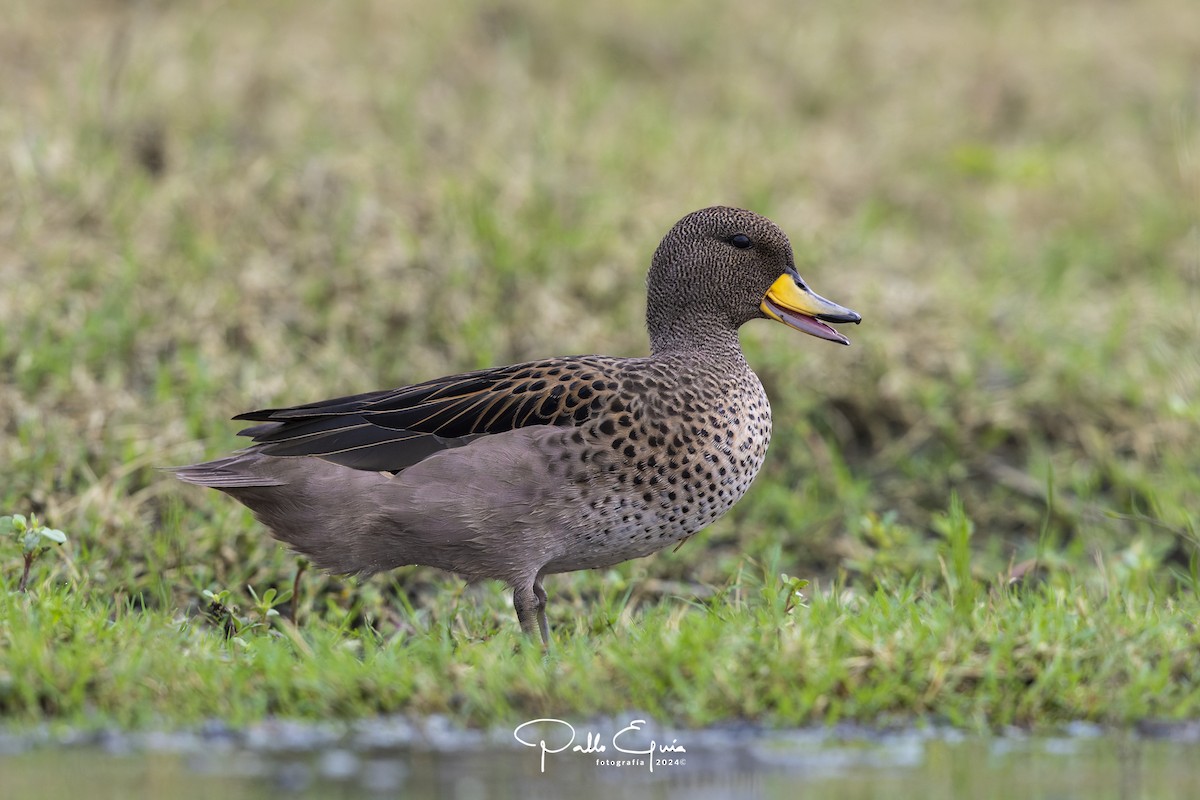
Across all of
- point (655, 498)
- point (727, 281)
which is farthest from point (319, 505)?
point (727, 281)

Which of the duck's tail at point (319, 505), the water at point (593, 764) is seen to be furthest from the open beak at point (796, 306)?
the water at point (593, 764)

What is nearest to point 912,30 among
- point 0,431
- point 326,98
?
point 326,98

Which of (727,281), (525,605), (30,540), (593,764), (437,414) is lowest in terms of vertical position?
(593,764)

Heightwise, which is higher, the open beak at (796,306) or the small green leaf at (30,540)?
the open beak at (796,306)

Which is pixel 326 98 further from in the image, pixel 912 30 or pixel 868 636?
pixel 868 636

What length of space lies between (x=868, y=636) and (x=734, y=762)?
1.91 feet

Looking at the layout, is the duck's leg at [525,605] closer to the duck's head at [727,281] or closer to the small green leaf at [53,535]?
the duck's head at [727,281]

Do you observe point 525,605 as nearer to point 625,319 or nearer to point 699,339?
point 699,339

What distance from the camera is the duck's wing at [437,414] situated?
401 centimetres

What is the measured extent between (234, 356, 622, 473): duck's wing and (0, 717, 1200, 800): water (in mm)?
881

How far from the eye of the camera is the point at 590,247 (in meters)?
6.64
